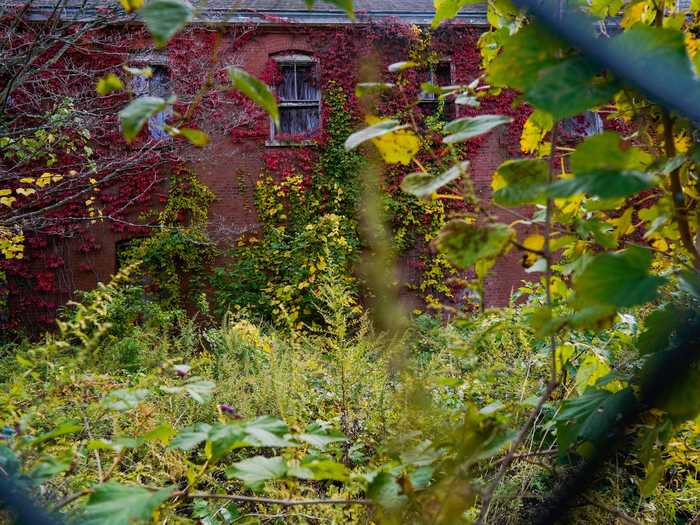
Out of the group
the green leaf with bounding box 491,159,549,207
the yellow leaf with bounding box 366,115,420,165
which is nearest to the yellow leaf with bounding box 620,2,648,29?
the green leaf with bounding box 491,159,549,207

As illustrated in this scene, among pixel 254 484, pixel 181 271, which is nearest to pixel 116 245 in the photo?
pixel 181 271

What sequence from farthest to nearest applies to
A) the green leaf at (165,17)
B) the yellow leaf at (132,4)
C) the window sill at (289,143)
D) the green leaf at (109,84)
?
the window sill at (289,143) < the yellow leaf at (132,4) < the green leaf at (109,84) < the green leaf at (165,17)

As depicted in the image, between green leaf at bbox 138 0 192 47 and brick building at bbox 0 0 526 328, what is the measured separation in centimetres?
950

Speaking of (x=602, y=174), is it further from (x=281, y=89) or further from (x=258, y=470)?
(x=281, y=89)

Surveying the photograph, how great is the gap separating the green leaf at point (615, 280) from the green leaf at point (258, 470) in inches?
18.0

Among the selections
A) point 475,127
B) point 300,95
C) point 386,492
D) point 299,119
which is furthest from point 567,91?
point 300,95

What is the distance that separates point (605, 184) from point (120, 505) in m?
0.61

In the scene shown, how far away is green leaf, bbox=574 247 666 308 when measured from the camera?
1.84 feet

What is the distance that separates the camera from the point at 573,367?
2430mm

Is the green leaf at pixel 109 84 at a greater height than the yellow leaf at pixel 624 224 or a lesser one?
greater

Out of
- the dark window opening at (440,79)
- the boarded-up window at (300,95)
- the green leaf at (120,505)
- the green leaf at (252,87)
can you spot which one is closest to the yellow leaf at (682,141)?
the green leaf at (252,87)

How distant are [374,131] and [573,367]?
2.05 metres

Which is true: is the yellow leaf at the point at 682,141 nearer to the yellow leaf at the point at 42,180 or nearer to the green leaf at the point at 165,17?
the green leaf at the point at 165,17

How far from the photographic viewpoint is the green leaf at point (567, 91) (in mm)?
545
